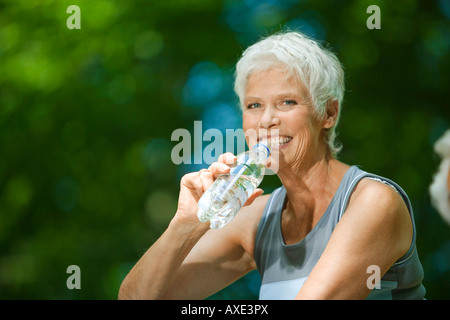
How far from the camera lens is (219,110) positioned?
1858mm

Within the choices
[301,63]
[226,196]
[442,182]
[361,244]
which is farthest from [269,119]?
[442,182]

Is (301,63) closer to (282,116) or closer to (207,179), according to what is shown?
(282,116)

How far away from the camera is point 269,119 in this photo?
1.19m

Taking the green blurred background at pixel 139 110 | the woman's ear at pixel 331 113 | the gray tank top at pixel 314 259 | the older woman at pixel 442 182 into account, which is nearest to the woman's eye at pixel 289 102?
the woman's ear at pixel 331 113

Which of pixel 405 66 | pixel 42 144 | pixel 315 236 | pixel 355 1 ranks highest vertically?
pixel 355 1

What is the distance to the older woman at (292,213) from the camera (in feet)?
3.33

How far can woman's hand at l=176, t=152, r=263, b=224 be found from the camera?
100cm

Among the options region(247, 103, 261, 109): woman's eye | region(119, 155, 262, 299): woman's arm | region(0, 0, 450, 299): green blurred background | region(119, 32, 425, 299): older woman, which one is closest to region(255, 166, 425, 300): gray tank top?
region(119, 32, 425, 299): older woman

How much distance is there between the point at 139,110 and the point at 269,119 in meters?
0.89

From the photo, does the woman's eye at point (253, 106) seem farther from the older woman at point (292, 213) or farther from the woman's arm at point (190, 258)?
the woman's arm at point (190, 258)

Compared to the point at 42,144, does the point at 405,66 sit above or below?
above

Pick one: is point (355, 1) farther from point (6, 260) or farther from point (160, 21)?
point (6, 260)
